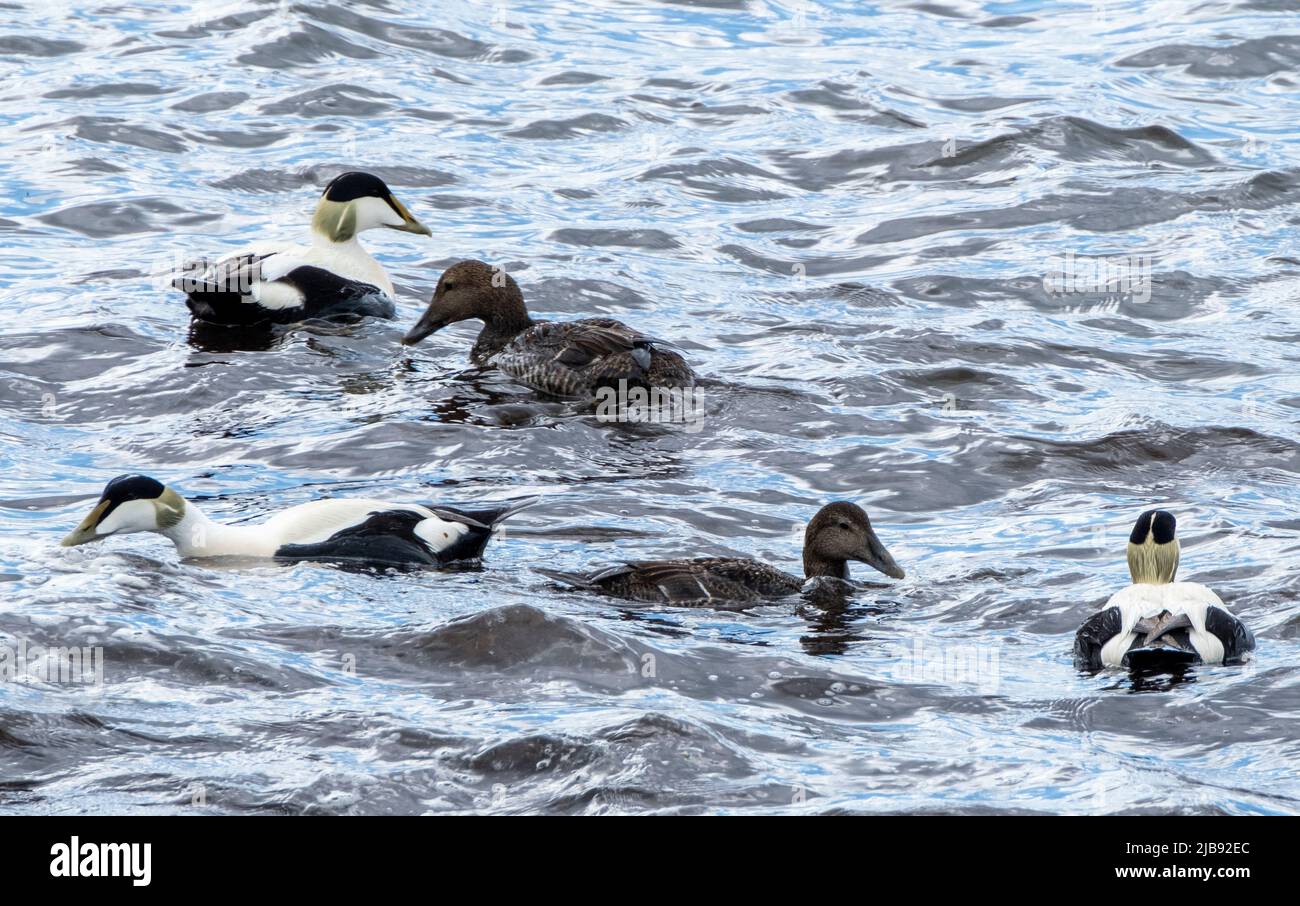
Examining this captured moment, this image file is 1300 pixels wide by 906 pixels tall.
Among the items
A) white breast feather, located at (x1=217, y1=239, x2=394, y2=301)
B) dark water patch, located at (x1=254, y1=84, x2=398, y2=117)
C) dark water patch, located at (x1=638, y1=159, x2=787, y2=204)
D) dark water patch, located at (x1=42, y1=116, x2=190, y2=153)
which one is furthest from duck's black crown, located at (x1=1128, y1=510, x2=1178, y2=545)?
dark water patch, located at (x1=254, y1=84, x2=398, y2=117)

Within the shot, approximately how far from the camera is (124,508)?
29.7 feet

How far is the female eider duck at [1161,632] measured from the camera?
795cm

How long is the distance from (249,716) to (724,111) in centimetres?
1314

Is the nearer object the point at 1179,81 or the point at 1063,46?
the point at 1179,81

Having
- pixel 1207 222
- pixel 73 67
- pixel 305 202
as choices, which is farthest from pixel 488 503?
pixel 73 67

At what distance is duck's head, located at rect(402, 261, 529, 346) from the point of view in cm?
1362

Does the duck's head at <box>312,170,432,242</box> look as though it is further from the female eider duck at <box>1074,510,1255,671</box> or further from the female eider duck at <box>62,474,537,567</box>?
the female eider duck at <box>1074,510,1255,671</box>

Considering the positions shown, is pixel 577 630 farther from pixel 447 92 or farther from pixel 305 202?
pixel 447 92

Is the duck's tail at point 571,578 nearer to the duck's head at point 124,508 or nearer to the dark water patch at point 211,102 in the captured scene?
the duck's head at point 124,508

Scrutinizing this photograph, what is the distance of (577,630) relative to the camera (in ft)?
27.0

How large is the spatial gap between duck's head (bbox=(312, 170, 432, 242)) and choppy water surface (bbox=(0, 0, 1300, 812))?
742mm

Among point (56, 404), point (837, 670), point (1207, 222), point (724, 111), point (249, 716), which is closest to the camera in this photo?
point (249, 716)

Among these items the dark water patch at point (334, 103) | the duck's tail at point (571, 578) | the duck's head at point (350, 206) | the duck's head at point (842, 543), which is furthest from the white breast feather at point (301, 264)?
the duck's head at point (842, 543)

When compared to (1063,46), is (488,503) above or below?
below
